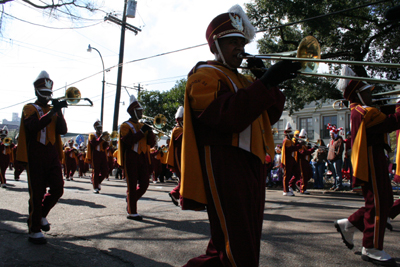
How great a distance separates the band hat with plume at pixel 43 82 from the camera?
491cm

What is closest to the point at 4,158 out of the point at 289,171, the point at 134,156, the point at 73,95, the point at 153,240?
the point at 73,95

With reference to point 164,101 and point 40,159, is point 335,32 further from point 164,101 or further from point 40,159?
point 164,101

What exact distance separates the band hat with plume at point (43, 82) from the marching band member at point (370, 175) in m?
4.27

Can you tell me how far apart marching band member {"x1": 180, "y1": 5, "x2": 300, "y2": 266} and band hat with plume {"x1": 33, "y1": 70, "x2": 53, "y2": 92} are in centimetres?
354

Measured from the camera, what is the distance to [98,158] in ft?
35.2

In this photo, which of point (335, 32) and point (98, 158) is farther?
point (335, 32)

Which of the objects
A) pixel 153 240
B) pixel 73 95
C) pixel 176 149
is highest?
pixel 73 95

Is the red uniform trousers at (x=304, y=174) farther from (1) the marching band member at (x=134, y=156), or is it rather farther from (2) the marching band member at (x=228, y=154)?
(2) the marching band member at (x=228, y=154)

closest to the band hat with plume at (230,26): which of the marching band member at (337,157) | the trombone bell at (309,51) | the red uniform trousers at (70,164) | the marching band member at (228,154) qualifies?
the marching band member at (228,154)

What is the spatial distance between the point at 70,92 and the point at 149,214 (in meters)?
2.65

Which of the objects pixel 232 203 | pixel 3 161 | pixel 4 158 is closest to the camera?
pixel 232 203

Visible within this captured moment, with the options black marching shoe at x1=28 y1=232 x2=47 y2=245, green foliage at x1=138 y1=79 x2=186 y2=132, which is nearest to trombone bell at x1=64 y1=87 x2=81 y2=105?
black marching shoe at x1=28 y1=232 x2=47 y2=245

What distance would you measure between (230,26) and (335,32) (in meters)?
17.5

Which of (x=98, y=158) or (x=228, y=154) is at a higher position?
(x=98, y=158)
